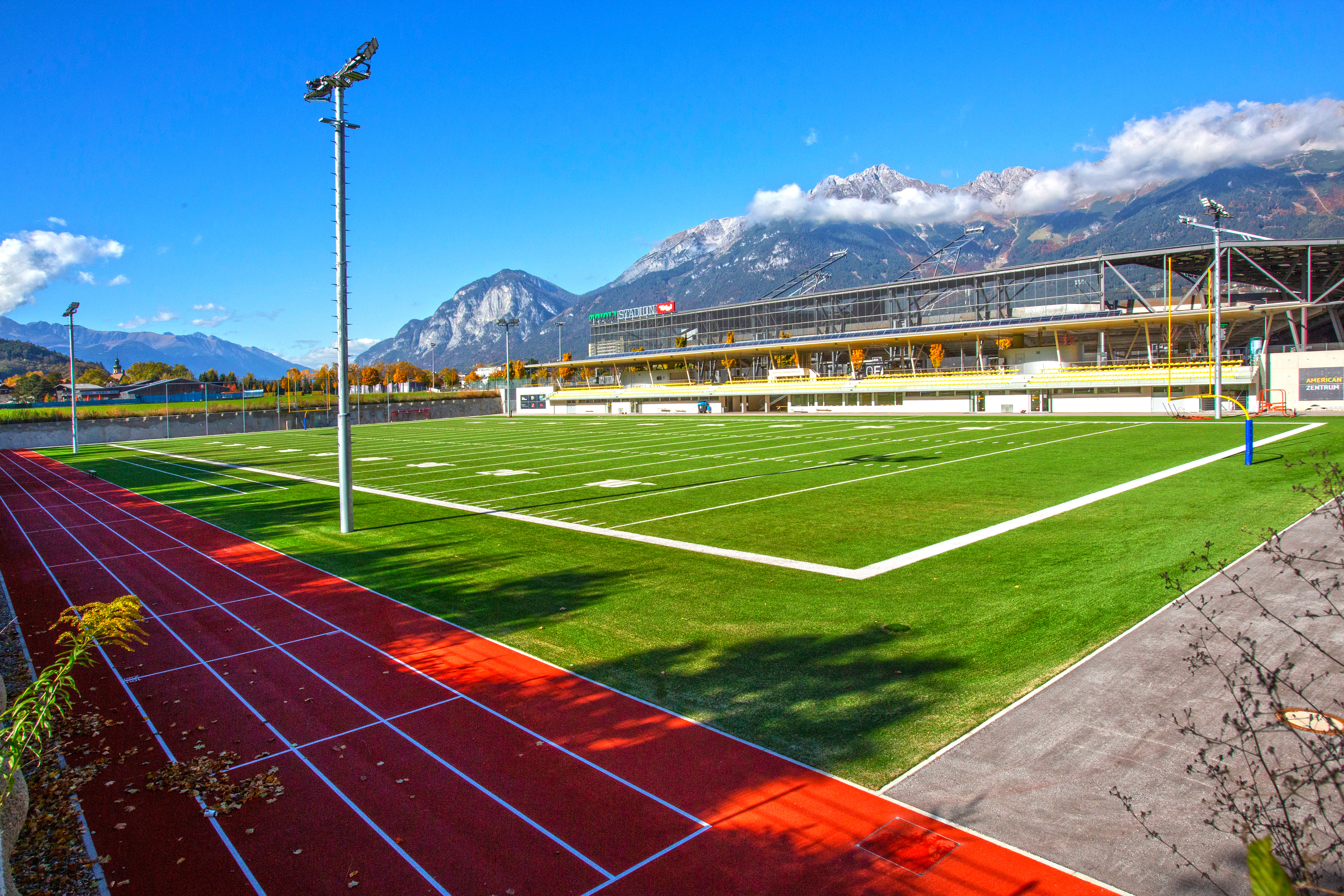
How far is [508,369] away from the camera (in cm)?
7844

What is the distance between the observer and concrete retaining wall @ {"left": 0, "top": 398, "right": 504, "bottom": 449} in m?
55.9

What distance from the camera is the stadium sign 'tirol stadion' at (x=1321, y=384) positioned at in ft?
138

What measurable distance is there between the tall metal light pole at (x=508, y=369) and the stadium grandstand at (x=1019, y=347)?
12.5ft

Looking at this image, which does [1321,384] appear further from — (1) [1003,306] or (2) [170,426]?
(2) [170,426]

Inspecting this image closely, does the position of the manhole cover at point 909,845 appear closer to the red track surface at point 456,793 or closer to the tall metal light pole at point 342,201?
the red track surface at point 456,793

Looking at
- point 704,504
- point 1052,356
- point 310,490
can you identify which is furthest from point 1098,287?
point 310,490

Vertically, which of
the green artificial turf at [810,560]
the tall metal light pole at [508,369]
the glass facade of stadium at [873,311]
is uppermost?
the glass facade of stadium at [873,311]

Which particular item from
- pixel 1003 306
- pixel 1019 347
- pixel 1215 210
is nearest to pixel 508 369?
pixel 1019 347

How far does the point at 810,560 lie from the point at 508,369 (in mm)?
69794

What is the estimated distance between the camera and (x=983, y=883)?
4.45m

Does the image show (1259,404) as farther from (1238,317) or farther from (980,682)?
(980,682)

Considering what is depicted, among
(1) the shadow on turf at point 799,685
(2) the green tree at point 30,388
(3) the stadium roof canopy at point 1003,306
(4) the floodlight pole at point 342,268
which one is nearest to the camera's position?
(1) the shadow on turf at point 799,685

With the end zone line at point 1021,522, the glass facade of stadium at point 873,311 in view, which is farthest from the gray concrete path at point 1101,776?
the glass facade of stadium at point 873,311

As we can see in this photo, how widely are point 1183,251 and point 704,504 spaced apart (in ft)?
179
